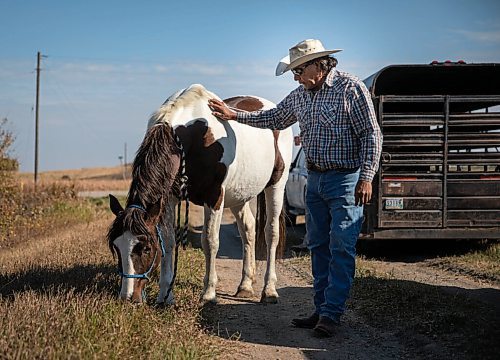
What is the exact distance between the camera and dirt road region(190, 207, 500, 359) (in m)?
5.04

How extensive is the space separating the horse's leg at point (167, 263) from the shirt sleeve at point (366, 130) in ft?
6.38

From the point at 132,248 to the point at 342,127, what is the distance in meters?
2.14

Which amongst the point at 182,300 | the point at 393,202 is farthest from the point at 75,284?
the point at 393,202

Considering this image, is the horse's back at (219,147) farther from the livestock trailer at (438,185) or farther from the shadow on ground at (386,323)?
the livestock trailer at (438,185)

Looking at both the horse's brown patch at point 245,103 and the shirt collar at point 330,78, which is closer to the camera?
the shirt collar at point 330,78

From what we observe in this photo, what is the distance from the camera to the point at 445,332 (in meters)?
5.23

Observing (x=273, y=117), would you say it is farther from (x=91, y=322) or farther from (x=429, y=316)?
(x=91, y=322)

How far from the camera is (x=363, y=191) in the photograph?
17.5 feet

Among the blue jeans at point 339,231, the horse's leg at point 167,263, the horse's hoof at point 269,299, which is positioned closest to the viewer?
the blue jeans at point 339,231

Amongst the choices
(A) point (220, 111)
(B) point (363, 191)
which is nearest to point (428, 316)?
(B) point (363, 191)

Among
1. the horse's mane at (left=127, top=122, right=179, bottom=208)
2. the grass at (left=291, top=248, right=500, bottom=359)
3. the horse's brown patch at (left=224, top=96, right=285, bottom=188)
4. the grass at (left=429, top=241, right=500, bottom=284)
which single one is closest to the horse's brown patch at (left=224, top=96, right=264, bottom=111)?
the horse's brown patch at (left=224, top=96, right=285, bottom=188)

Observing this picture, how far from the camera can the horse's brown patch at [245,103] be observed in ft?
26.2

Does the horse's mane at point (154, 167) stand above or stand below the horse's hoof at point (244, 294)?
above

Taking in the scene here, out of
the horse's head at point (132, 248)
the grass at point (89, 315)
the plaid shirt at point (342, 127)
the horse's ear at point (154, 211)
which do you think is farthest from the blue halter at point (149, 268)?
the plaid shirt at point (342, 127)
